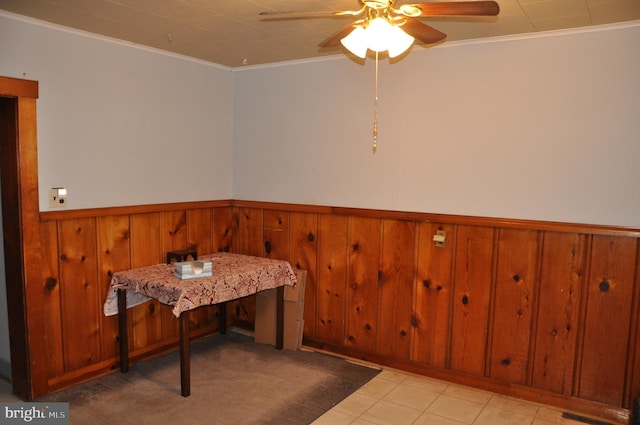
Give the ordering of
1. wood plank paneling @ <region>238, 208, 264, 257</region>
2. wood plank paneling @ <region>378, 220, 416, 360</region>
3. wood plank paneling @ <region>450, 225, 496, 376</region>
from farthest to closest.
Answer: wood plank paneling @ <region>238, 208, 264, 257</region> → wood plank paneling @ <region>378, 220, 416, 360</region> → wood plank paneling @ <region>450, 225, 496, 376</region>

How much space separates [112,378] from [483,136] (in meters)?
3.00

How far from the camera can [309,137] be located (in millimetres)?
3910

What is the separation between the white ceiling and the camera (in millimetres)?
2502

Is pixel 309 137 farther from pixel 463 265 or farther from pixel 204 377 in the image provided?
pixel 204 377

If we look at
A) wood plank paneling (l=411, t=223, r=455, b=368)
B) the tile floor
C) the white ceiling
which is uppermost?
the white ceiling

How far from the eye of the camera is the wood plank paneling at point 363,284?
3650 mm

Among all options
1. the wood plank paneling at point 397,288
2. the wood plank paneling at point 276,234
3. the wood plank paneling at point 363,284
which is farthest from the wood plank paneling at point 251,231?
the wood plank paneling at point 397,288

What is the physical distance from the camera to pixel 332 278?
3.87 m

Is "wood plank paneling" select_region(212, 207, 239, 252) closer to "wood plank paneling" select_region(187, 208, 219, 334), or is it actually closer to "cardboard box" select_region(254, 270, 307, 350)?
"wood plank paneling" select_region(187, 208, 219, 334)

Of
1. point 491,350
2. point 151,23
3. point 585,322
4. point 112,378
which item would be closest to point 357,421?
point 491,350

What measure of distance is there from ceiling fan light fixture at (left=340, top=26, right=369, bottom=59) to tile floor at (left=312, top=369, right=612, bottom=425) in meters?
2.05

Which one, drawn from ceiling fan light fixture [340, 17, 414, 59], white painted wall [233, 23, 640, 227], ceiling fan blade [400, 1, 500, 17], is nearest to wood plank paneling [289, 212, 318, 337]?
white painted wall [233, 23, 640, 227]

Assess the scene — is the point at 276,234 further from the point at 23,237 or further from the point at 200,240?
the point at 23,237

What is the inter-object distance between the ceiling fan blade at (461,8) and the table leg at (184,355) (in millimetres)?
2188
